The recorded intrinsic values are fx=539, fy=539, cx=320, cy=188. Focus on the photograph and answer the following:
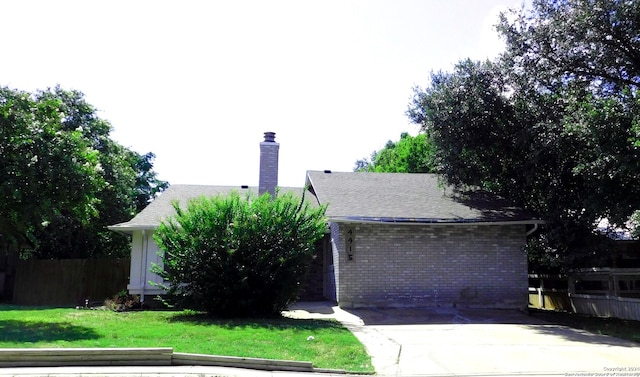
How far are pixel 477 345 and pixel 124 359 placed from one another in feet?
21.7

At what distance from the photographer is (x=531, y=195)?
18656 mm

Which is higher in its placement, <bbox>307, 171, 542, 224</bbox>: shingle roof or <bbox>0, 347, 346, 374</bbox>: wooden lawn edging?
<bbox>307, 171, 542, 224</bbox>: shingle roof

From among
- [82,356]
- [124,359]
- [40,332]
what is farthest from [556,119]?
[40,332]

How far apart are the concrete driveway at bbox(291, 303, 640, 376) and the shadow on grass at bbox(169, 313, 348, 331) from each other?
0.73m

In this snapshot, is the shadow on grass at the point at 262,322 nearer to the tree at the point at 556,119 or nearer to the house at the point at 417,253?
the house at the point at 417,253

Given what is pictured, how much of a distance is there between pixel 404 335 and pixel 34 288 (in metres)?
16.1

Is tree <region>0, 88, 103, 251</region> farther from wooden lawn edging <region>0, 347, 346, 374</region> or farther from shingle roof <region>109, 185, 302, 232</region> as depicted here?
wooden lawn edging <region>0, 347, 346, 374</region>

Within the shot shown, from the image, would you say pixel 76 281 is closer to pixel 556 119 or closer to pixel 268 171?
pixel 268 171

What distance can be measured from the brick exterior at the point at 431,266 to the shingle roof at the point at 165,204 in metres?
3.88

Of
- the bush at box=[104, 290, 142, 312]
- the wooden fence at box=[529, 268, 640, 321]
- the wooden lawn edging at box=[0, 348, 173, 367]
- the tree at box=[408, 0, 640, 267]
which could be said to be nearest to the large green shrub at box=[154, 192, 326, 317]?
the bush at box=[104, 290, 142, 312]

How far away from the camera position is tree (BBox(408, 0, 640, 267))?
13.8m

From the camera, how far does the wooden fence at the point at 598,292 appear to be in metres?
15.3

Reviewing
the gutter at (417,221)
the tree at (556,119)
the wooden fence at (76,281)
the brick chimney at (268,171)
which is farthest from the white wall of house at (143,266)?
the tree at (556,119)

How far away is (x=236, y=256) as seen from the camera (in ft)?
44.2
